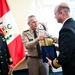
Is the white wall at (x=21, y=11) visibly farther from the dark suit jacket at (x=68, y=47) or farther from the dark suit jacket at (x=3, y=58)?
the dark suit jacket at (x=68, y=47)

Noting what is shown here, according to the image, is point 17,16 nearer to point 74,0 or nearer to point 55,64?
point 74,0

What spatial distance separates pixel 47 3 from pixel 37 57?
2447 millimetres

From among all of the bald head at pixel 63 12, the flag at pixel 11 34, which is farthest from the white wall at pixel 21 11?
the bald head at pixel 63 12

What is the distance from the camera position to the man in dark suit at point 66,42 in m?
1.53

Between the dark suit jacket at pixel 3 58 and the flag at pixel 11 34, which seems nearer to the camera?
the dark suit jacket at pixel 3 58

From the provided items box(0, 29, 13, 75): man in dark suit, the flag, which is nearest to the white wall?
the flag

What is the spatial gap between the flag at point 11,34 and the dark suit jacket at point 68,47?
1675mm

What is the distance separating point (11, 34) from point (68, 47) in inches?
70.5

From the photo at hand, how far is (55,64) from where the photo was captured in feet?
5.42

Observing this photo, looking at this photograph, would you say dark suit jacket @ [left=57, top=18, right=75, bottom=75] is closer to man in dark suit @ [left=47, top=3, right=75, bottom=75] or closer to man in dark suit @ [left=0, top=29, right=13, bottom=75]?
man in dark suit @ [left=47, top=3, right=75, bottom=75]

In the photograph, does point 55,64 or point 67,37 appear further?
point 55,64

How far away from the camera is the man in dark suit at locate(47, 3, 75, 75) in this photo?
1525mm

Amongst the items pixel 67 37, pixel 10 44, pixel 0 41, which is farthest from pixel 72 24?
pixel 10 44

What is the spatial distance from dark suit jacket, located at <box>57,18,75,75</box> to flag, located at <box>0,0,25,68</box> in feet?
5.50
